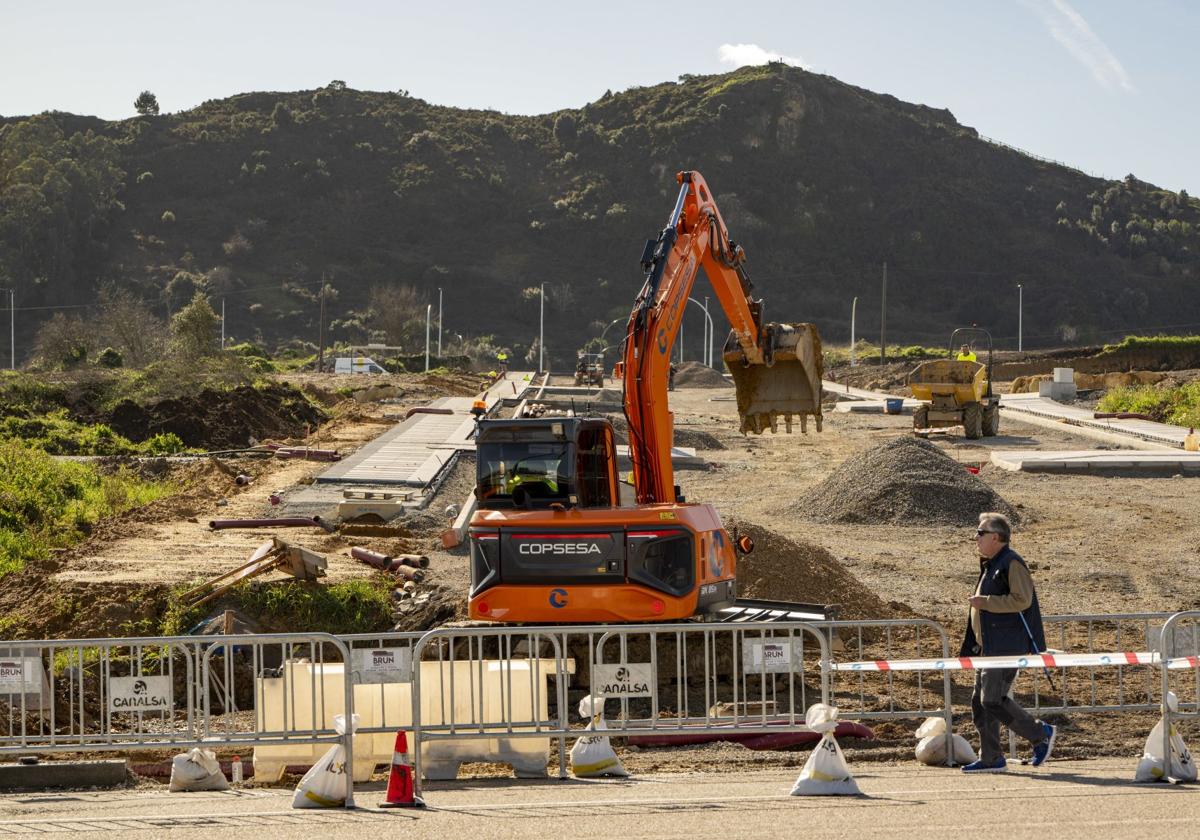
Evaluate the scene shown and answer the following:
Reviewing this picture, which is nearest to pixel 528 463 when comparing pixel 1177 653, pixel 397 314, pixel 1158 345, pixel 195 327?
pixel 1177 653

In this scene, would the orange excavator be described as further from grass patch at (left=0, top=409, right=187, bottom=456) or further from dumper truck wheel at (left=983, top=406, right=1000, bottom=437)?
dumper truck wheel at (left=983, top=406, right=1000, bottom=437)

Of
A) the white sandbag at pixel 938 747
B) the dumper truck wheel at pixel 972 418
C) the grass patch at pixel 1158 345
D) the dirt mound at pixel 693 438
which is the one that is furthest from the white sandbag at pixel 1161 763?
the grass patch at pixel 1158 345

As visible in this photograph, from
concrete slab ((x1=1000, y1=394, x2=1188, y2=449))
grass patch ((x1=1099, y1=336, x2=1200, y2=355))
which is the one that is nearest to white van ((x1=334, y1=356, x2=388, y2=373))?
concrete slab ((x1=1000, y1=394, x2=1188, y2=449))

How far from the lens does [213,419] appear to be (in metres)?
38.9

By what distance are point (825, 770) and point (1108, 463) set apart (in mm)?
25773

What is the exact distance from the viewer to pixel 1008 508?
982 inches

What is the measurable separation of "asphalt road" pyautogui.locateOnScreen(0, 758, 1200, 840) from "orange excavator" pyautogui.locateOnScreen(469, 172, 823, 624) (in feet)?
8.47

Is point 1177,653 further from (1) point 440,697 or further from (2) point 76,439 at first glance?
(2) point 76,439

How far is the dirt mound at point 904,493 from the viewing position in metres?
24.8

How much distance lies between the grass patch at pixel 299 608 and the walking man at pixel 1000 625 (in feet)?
26.6

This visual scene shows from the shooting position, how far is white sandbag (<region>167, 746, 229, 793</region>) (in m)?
9.62

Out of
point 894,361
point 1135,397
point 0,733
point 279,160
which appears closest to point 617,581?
point 0,733

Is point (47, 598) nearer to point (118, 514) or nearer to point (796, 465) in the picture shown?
point (118, 514)

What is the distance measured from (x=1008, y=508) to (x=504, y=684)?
1627 centimetres
